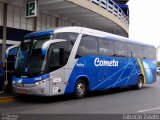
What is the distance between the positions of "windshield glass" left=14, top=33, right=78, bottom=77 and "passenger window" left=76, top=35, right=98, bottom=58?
0.62 m

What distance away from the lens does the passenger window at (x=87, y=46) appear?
1425 cm

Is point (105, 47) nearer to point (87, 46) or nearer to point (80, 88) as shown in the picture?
point (87, 46)

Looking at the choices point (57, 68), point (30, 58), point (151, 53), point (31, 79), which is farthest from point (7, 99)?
point (151, 53)

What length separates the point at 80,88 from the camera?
14.2 m

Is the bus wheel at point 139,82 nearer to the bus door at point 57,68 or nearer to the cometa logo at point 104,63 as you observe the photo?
the cometa logo at point 104,63

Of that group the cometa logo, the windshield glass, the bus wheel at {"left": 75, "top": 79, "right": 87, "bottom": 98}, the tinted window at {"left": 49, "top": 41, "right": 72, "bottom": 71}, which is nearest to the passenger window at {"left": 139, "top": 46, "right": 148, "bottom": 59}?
the cometa logo

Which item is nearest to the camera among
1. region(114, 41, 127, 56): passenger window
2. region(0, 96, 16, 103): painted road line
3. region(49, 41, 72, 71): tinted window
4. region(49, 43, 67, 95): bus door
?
region(49, 43, 67, 95): bus door

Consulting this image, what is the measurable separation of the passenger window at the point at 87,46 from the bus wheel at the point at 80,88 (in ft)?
4.11

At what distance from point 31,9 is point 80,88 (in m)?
6.00

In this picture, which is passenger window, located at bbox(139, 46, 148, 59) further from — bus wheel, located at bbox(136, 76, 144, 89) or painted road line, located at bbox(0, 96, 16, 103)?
painted road line, located at bbox(0, 96, 16, 103)

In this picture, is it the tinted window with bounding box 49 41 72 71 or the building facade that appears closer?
the tinted window with bounding box 49 41 72 71

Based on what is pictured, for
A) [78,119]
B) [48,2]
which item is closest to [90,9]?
[48,2]

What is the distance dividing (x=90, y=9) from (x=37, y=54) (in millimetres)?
8826

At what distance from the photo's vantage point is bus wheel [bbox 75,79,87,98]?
45.8ft
